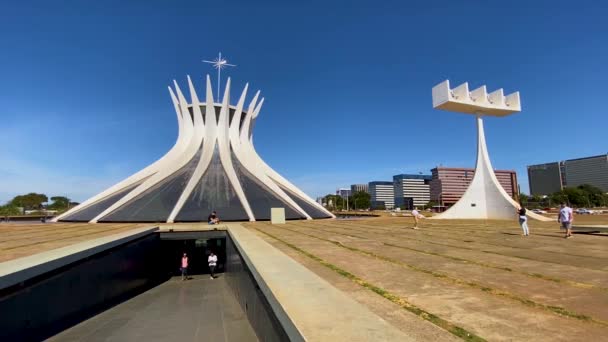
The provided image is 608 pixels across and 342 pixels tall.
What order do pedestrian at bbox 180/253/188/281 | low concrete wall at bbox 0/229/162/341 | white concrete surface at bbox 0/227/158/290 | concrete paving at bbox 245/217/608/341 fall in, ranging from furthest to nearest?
pedestrian at bbox 180/253/188/281
low concrete wall at bbox 0/229/162/341
white concrete surface at bbox 0/227/158/290
concrete paving at bbox 245/217/608/341

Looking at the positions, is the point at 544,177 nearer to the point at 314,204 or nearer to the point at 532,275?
the point at 314,204

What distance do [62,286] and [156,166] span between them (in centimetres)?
2666

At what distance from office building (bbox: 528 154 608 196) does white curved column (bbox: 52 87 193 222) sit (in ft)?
550

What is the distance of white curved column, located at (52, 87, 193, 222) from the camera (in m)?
28.5

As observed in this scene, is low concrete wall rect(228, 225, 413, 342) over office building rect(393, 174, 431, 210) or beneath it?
beneath

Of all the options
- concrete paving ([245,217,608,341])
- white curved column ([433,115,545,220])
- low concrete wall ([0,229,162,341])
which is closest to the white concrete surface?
low concrete wall ([0,229,162,341])

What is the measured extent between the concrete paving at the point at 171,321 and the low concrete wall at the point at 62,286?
368 millimetres

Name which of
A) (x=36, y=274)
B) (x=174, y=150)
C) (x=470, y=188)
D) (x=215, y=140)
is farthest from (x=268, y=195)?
(x=36, y=274)

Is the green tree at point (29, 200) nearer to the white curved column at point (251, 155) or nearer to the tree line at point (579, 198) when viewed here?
the white curved column at point (251, 155)

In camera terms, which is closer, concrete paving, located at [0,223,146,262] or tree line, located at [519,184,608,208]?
concrete paving, located at [0,223,146,262]

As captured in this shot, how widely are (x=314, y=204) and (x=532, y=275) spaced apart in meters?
26.3

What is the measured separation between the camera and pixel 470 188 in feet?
87.3

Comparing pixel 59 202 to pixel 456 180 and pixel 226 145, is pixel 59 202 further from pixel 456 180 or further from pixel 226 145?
pixel 456 180

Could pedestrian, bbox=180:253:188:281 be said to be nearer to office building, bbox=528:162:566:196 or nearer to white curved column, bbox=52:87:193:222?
white curved column, bbox=52:87:193:222
